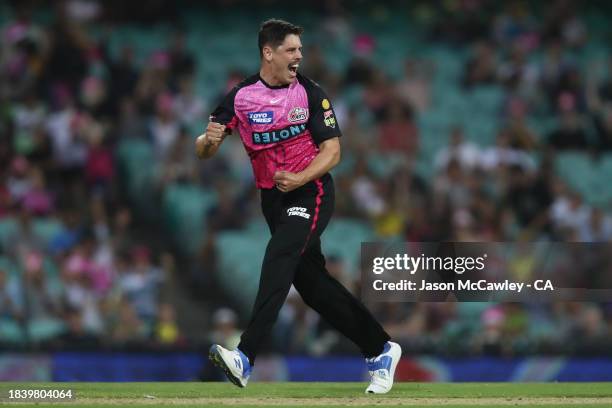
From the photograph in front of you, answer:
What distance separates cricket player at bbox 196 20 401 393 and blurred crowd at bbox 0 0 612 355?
4873 mm

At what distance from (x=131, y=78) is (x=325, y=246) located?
367cm

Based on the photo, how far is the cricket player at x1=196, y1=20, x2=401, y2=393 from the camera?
7.50m

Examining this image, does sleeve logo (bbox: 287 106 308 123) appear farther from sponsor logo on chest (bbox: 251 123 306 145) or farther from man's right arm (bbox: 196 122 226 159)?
man's right arm (bbox: 196 122 226 159)

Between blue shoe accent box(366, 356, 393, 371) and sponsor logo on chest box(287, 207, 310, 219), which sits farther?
blue shoe accent box(366, 356, 393, 371)

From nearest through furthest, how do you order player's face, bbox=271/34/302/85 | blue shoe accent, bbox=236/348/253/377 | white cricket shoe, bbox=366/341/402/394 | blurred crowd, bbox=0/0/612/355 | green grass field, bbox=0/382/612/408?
1. green grass field, bbox=0/382/612/408
2. blue shoe accent, bbox=236/348/253/377
3. player's face, bbox=271/34/302/85
4. white cricket shoe, bbox=366/341/402/394
5. blurred crowd, bbox=0/0/612/355

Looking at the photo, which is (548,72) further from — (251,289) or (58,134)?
(58,134)

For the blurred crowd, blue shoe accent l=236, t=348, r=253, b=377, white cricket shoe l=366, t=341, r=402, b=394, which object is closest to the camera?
blue shoe accent l=236, t=348, r=253, b=377

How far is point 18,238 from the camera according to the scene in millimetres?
14492

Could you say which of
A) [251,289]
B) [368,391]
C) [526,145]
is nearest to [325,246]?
[251,289]

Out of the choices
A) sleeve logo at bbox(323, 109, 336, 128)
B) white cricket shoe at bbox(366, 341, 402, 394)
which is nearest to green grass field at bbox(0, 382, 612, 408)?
white cricket shoe at bbox(366, 341, 402, 394)

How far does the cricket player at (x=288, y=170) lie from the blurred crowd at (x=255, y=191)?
487cm

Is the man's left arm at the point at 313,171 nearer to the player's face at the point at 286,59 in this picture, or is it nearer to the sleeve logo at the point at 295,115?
the sleeve logo at the point at 295,115

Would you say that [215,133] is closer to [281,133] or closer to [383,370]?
[281,133]

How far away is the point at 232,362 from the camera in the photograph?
7.34m
